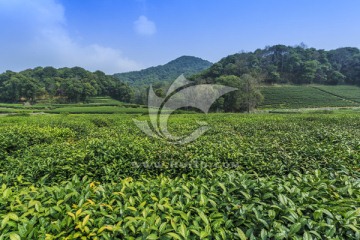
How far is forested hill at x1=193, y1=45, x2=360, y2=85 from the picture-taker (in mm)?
79000

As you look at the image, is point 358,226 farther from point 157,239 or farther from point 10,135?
point 10,135

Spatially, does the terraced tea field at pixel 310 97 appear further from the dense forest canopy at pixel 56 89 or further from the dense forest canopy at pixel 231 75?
the dense forest canopy at pixel 56 89

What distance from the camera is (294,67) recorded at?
84.7m

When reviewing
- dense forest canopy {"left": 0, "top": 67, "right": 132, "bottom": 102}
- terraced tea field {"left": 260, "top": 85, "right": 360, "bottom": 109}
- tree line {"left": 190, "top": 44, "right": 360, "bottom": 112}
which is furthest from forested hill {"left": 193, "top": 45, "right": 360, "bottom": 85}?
dense forest canopy {"left": 0, "top": 67, "right": 132, "bottom": 102}

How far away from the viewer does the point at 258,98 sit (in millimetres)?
50500

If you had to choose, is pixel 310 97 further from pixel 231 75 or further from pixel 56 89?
pixel 56 89

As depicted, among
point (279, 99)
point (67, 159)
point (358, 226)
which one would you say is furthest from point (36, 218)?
point (279, 99)

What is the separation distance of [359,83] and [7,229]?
331 ft

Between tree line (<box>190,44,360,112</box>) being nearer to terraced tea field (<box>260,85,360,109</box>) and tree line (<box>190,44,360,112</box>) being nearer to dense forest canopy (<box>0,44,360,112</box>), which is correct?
dense forest canopy (<box>0,44,360,112</box>)

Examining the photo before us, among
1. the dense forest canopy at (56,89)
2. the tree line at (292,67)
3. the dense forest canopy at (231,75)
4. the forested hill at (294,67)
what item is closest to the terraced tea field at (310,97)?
the dense forest canopy at (231,75)

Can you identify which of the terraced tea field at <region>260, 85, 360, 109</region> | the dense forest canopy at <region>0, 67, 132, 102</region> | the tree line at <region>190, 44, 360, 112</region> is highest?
the tree line at <region>190, 44, 360, 112</region>

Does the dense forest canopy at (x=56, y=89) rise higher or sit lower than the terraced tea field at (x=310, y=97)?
higher

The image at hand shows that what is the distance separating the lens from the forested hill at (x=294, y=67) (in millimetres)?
79000

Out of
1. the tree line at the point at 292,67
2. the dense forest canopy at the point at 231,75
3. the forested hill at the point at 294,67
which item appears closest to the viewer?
the dense forest canopy at the point at 231,75
